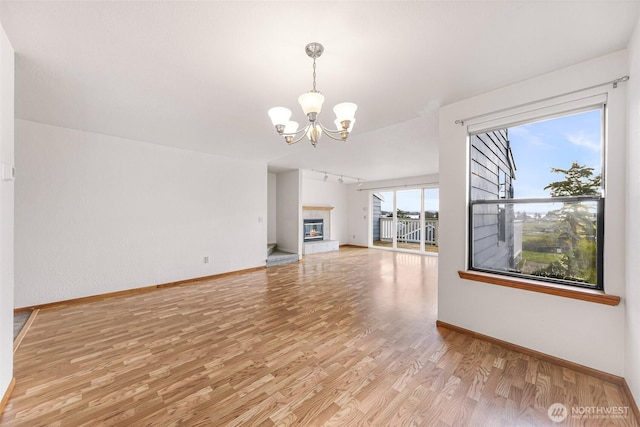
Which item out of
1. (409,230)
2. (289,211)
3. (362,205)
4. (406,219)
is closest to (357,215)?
(362,205)

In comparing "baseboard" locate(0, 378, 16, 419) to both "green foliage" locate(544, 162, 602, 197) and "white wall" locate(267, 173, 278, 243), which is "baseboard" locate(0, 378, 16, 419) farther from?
"white wall" locate(267, 173, 278, 243)

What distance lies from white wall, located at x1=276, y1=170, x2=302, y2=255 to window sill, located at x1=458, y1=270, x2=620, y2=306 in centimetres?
465

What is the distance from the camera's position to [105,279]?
3.69m

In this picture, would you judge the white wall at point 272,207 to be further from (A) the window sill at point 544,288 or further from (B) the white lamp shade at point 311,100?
(B) the white lamp shade at point 311,100

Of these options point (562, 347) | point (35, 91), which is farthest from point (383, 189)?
point (35, 91)

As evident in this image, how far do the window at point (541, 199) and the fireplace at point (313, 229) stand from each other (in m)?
5.75

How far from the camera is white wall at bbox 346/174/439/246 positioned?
8.17 metres

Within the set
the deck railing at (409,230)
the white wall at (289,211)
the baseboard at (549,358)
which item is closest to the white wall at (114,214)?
the white wall at (289,211)

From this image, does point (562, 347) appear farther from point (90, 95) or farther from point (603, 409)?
point (90, 95)

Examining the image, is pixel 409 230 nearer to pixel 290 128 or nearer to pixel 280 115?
pixel 290 128

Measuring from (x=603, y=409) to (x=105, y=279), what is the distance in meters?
5.46

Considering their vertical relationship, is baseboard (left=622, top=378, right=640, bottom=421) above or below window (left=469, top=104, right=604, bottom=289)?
below

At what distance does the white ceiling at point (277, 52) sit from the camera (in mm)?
1446

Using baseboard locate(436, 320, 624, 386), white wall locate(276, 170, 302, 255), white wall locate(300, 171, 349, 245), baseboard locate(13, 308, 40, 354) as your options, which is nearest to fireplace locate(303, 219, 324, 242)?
white wall locate(300, 171, 349, 245)
